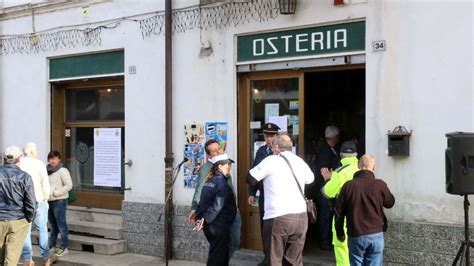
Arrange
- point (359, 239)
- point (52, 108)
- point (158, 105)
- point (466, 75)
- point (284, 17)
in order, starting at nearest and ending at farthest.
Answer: point (359, 239) → point (466, 75) → point (284, 17) → point (158, 105) → point (52, 108)

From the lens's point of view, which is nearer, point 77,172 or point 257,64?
point 257,64

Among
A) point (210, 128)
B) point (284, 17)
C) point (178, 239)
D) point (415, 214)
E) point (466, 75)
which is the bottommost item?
point (178, 239)

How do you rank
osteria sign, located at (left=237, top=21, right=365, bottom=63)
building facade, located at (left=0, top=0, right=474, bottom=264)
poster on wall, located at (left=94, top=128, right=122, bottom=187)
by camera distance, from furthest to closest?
poster on wall, located at (left=94, top=128, right=122, bottom=187), osteria sign, located at (left=237, top=21, right=365, bottom=63), building facade, located at (left=0, top=0, right=474, bottom=264)

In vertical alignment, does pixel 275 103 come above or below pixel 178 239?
above

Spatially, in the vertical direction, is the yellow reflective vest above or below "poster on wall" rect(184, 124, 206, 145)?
below

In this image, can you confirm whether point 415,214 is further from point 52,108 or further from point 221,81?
point 52,108

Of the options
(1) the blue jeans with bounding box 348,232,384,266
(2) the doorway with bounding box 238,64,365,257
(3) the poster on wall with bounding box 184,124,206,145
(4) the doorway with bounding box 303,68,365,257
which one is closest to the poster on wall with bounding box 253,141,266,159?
(2) the doorway with bounding box 238,64,365,257

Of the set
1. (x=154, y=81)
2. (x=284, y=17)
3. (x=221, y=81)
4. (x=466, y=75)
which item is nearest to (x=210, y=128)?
(x=221, y=81)

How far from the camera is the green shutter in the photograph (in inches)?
396

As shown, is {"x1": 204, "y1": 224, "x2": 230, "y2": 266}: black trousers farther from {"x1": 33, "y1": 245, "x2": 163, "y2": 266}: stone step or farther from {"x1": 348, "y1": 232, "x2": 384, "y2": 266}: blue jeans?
{"x1": 33, "y1": 245, "x2": 163, "y2": 266}: stone step

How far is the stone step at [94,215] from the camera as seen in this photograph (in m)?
10.1

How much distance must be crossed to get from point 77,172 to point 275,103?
4.46 metres

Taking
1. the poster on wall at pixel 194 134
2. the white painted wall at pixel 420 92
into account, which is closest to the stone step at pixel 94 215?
the poster on wall at pixel 194 134

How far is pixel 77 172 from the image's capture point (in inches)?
441
